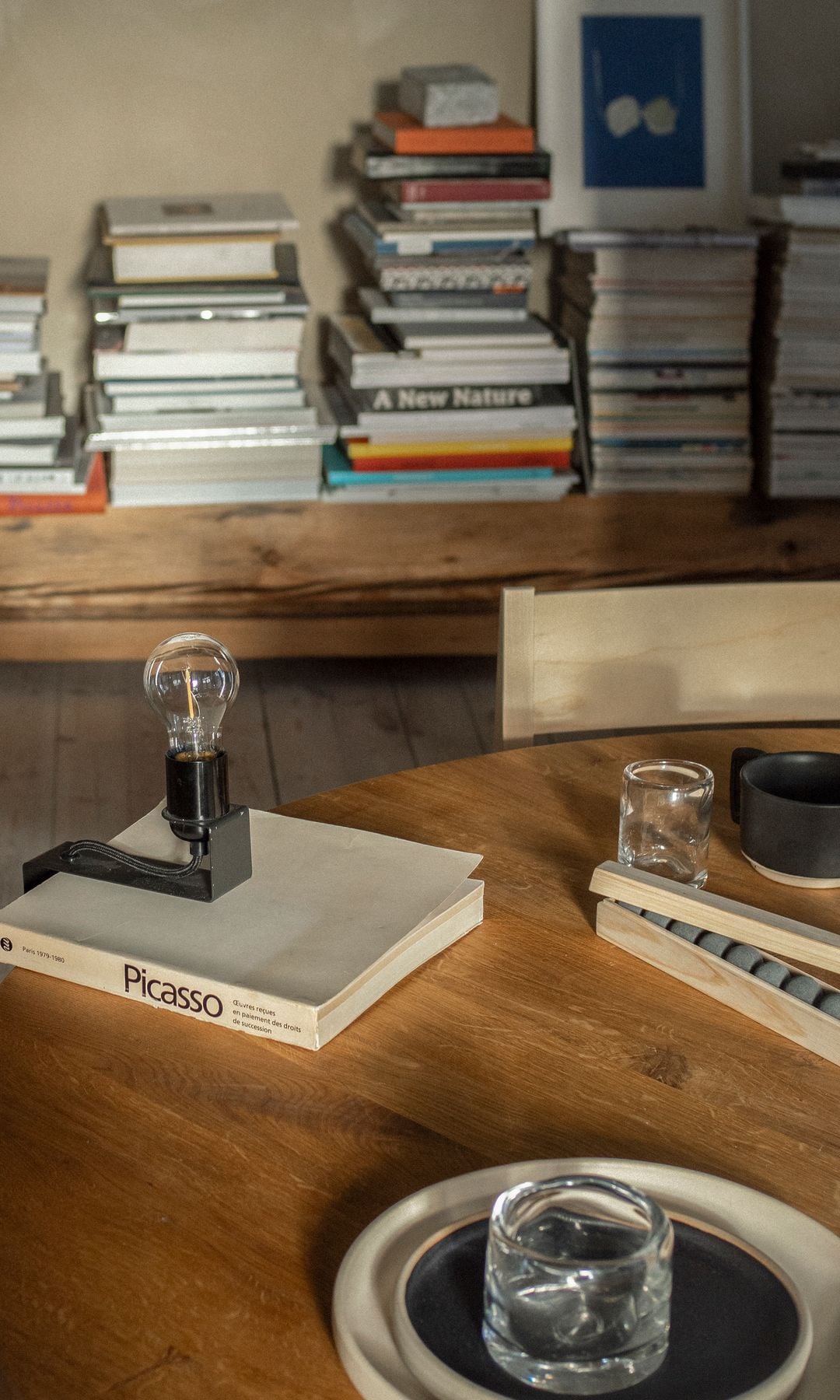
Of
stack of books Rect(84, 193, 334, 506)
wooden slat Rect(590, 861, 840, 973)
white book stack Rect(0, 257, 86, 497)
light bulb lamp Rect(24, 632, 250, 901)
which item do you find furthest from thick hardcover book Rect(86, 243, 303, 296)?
wooden slat Rect(590, 861, 840, 973)

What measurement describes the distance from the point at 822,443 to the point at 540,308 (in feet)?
2.22

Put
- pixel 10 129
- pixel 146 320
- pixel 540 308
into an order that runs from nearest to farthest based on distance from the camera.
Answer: pixel 146 320 → pixel 10 129 → pixel 540 308

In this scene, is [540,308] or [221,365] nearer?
[221,365]

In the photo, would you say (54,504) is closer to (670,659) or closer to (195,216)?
(195,216)

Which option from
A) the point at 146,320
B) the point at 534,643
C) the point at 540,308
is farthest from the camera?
the point at 540,308

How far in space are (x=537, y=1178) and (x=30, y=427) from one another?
2.28 meters

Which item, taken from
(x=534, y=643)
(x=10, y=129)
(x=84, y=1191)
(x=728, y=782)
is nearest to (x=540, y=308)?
(x=10, y=129)

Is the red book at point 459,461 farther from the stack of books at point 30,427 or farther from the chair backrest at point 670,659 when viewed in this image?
the chair backrest at point 670,659

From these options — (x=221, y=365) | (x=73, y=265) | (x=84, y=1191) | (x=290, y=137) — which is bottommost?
(x=84, y=1191)

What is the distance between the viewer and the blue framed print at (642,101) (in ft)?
9.39

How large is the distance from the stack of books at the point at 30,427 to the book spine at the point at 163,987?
197 cm

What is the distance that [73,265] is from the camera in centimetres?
294

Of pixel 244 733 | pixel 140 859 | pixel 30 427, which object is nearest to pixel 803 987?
pixel 140 859

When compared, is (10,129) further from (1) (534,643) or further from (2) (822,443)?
(1) (534,643)
